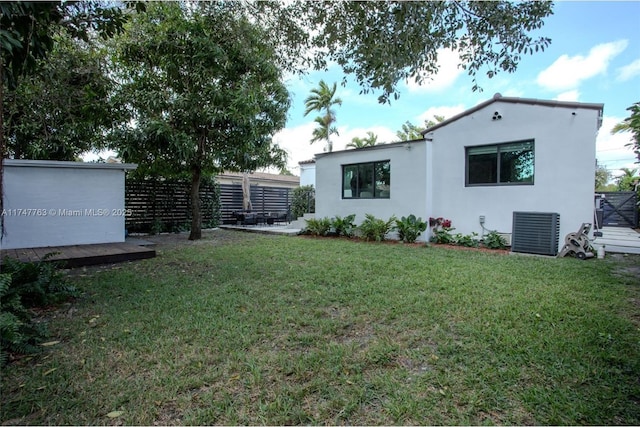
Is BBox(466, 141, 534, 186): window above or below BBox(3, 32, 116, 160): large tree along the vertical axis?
below

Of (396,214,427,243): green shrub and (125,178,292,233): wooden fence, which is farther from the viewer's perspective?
(125,178,292,233): wooden fence

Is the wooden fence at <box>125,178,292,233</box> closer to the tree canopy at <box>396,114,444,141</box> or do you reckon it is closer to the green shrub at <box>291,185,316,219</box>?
the green shrub at <box>291,185,316,219</box>

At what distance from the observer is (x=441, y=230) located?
9750mm

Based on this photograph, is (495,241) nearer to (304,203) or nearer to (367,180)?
(367,180)

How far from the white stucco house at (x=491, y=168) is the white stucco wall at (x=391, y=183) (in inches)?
1.3

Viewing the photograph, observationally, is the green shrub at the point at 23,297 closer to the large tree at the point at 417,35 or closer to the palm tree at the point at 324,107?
the large tree at the point at 417,35

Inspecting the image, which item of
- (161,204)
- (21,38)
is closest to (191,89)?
(161,204)

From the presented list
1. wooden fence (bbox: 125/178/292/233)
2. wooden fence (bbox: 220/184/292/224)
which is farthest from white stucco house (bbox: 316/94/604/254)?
wooden fence (bbox: 220/184/292/224)

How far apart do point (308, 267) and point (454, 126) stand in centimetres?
645

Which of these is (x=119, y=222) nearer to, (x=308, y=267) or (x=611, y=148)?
(x=308, y=267)

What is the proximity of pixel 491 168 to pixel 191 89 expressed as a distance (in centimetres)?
849

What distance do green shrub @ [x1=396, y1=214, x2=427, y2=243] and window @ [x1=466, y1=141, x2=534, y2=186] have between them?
1.79m

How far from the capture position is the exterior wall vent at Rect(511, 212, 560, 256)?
7.37 metres

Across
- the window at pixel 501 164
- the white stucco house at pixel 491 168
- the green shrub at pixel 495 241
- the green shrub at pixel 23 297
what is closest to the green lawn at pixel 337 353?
the green shrub at pixel 23 297
